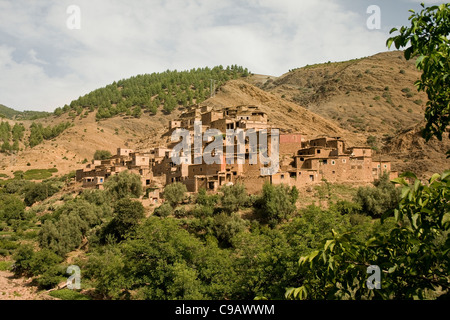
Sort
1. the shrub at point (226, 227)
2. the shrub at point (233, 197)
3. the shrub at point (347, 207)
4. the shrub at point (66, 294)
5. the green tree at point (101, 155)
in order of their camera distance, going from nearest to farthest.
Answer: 1. the shrub at point (66, 294)
2. the shrub at point (226, 227)
3. the shrub at point (347, 207)
4. the shrub at point (233, 197)
5. the green tree at point (101, 155)

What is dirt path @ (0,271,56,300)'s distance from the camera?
2142 cm

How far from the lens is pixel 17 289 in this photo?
23109mm

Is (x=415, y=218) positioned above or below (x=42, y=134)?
below

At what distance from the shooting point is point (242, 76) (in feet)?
395

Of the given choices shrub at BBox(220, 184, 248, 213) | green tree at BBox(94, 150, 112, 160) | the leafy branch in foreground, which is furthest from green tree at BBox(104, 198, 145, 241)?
green tree at BBox(94, 150, 112, 160)

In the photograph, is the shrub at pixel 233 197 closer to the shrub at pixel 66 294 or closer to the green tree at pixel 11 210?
the shrub at pixel 66 294

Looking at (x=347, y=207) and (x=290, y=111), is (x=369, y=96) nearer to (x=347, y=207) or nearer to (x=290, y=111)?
(x=290, y=111)

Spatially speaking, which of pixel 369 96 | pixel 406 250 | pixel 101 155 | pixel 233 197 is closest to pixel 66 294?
pixel 233 197

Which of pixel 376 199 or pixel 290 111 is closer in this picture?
pixel 376 199

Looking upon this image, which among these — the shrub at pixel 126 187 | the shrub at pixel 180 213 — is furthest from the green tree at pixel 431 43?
the shrub at pixel 126 187

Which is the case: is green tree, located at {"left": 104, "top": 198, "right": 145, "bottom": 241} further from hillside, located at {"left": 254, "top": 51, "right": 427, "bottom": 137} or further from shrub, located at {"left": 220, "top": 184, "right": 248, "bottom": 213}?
hillside, located at {"left": 254, "top": 51, "right": 427, "bottom": 137}

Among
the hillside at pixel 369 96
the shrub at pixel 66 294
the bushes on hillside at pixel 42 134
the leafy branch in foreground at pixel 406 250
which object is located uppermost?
the hillside at pixel 369 96

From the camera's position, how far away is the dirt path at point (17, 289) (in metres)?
21.4
